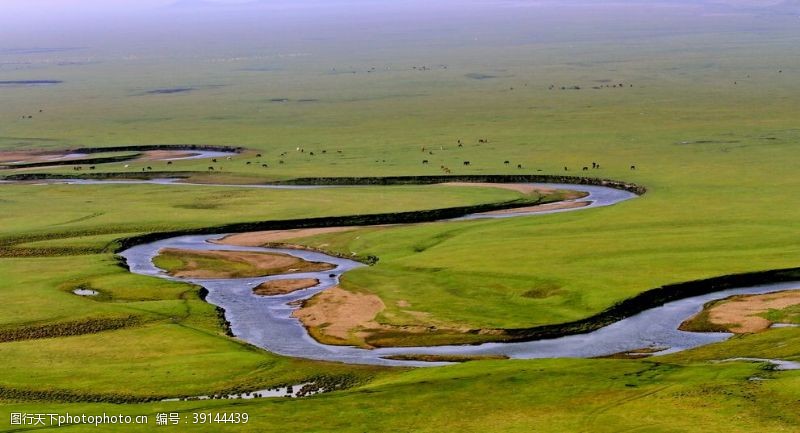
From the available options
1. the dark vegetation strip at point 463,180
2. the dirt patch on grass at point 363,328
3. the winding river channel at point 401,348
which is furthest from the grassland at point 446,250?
Result: the dark vegetation strip at point 463,180

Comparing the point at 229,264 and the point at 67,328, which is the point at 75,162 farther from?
the point at 67,328

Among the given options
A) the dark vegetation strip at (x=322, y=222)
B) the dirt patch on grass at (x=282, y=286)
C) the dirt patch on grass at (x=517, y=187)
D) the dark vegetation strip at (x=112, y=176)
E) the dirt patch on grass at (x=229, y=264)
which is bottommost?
the dirt patch on grass at (x=282, y=286)

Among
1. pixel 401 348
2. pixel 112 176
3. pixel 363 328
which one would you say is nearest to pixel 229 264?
pixel 363 328

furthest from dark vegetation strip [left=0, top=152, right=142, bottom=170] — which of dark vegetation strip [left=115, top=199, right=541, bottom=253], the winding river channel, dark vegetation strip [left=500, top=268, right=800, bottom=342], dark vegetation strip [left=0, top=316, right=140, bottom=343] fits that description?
dark vegetation strip [left=500, top=268, right=800, bottom=342]

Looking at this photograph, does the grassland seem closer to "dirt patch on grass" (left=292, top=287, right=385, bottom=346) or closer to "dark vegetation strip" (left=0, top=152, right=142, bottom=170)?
"dirt patch on grass" (left=292, top=287, right=385, bottom=346)

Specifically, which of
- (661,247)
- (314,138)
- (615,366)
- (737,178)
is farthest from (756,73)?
(615,366)

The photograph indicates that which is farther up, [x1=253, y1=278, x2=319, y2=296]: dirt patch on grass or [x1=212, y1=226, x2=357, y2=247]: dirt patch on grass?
[x1=212, y1=226, x2=357, y2=247]: dirt patch on grass

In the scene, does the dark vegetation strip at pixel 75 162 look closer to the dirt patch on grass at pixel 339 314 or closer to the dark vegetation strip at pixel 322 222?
the dark vegetation strip at pixel 322 222
